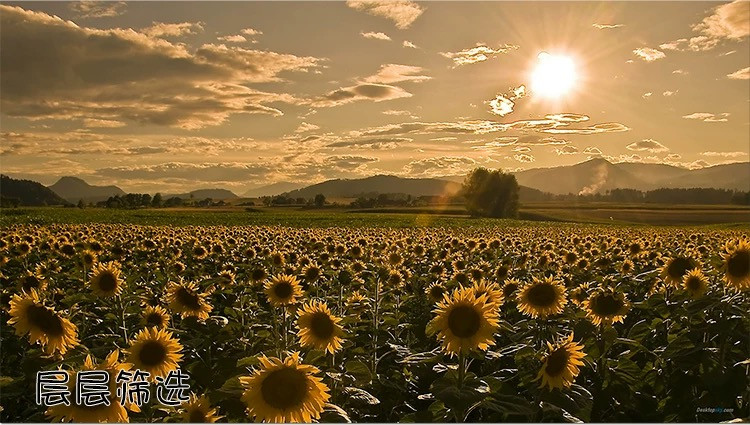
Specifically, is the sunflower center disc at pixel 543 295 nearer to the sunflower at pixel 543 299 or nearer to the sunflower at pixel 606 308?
the sunflower at pixel 543 299

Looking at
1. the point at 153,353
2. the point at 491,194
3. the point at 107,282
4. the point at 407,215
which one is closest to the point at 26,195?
the point at 407,215

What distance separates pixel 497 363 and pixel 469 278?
2.71 metres

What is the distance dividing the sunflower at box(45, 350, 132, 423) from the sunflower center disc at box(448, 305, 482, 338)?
95.0 inches

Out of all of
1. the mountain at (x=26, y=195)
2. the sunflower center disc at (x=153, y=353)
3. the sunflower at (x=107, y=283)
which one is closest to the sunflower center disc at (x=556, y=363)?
the sunflower center disc at (x=153, y=353)

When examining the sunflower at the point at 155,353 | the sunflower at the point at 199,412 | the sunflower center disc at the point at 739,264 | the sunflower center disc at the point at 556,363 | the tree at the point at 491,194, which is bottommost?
the sunflower at the point at 199,412

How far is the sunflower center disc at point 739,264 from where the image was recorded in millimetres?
6262

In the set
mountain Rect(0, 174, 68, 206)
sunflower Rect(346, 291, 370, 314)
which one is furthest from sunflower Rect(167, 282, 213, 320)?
mountain Rect(0, 174, 68, 206)

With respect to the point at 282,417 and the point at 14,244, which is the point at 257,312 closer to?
the point at 282,417

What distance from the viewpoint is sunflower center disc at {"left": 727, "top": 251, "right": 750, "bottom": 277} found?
247 inches

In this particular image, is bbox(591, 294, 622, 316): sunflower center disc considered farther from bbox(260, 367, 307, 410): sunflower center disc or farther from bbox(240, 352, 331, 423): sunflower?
bbox(260, 367, 307, 410): sunflower center disc

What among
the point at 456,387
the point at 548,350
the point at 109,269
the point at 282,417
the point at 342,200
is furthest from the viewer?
the point at 342,200

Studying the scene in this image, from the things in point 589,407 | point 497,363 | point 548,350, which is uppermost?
point 548,350

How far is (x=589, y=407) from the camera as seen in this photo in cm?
428

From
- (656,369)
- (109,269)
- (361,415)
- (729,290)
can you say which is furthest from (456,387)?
(109,269)
